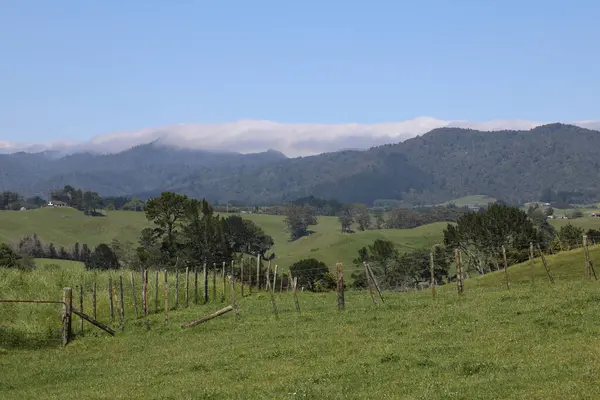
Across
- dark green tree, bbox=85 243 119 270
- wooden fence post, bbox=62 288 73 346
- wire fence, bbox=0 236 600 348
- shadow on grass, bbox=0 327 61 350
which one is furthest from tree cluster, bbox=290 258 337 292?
wooden fence post, bbox=62 288 73 346

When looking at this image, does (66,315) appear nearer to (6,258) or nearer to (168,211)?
(168,211)

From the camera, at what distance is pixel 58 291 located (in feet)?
157

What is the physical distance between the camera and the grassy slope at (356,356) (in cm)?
1605

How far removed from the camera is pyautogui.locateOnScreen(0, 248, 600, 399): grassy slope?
16047 millimetres

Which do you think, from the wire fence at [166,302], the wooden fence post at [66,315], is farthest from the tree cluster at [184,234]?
the wooden fence post at [66,315]

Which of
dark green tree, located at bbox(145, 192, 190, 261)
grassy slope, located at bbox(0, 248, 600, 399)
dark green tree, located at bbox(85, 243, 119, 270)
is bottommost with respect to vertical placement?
dark green tree, located at bbox(85, 243, 119, 270)

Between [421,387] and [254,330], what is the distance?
51.6 feet

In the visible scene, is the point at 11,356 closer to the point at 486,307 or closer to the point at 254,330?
the point at 254,330

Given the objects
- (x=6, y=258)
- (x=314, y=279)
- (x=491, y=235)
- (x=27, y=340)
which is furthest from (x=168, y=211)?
(x=27, y=340)

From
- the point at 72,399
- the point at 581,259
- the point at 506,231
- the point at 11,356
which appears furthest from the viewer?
the point at 506,231

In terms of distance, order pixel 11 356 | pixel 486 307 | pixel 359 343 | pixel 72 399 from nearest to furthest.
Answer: pixel 72 399 → pixel 359 343 → pixel 486 307 → pixel 11 356

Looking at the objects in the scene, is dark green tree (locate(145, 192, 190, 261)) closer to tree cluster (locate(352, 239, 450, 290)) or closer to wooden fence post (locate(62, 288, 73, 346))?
tree cluster (locate(352, 239, 450, 290))

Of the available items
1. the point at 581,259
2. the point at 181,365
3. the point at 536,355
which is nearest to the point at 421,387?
the point at 536,355

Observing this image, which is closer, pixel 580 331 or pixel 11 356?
pixel 580 331
